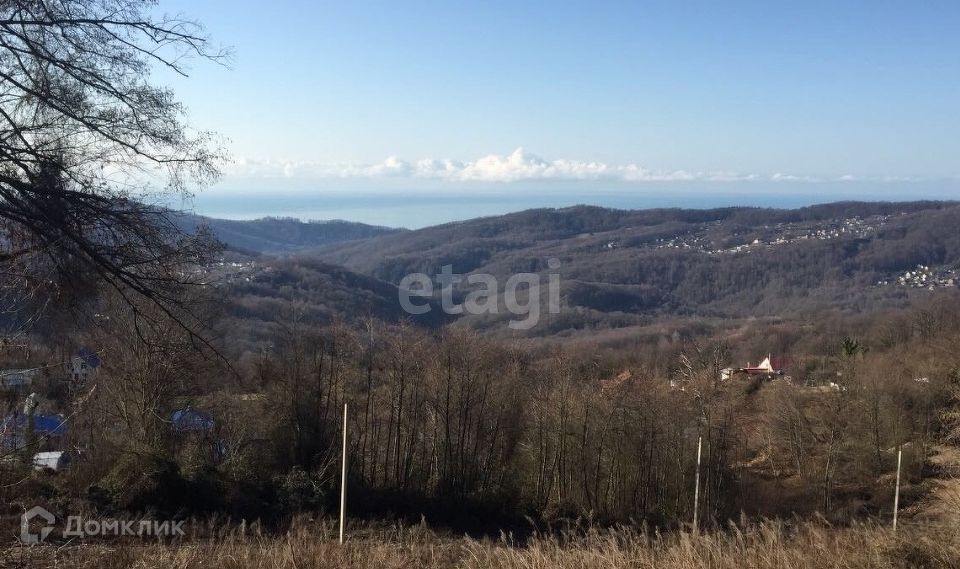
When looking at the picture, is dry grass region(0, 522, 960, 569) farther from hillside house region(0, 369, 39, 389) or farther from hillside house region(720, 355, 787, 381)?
hillside house region(720, 355, 787, 381)

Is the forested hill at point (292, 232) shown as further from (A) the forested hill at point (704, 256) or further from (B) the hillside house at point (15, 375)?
(B) the hillside house at point (15, 375)

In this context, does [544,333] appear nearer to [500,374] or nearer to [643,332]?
[643,332]

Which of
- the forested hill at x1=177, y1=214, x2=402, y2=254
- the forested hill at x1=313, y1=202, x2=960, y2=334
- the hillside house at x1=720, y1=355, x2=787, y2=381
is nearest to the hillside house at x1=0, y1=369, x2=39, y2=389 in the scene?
the hillside house at x1=720, y1=355, x2=787, y2=381

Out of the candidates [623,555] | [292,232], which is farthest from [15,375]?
[292,232]

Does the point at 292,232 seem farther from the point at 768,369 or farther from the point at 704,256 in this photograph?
the point at 768,369

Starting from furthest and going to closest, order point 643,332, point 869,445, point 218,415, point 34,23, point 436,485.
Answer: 1. point 643,332
2. point 869,445
3. point 436,485
4. point 218,415
5. point 34,23

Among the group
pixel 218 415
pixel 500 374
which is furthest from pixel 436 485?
pixel 218 415

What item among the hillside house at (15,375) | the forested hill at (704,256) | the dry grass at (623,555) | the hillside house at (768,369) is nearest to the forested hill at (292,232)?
the forested hill at (704,256)
